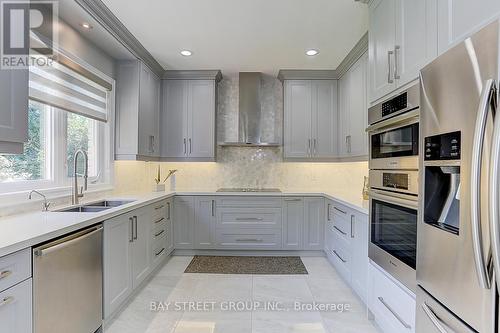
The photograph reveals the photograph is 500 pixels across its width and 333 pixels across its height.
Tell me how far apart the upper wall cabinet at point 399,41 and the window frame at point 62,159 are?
254cm

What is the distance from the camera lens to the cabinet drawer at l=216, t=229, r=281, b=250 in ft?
12.5

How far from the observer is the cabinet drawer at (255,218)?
381cm

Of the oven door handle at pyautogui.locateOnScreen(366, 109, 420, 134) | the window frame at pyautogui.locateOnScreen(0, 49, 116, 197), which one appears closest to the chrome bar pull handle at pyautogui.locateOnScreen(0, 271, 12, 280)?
the window frame at pyautogui.locateOnScreen(0, 49, 116, 197)

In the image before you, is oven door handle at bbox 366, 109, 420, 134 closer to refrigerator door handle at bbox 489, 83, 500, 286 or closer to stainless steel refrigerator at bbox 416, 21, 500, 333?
stainless steel refrigerator at bbox 416, 21, 500, 333

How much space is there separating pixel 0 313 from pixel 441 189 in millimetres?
1972

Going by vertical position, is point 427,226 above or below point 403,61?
below

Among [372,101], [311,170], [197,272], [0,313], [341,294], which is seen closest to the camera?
[0,313]

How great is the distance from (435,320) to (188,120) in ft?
11.8

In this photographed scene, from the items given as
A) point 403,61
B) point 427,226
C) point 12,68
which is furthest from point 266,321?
point 12,68

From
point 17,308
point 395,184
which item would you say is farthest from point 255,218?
point 17,308

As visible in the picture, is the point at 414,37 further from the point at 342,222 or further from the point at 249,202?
the point at 249,202

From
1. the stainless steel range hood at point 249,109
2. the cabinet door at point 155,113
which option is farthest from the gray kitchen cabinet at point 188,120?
the stainless steel range hood at point 249,109

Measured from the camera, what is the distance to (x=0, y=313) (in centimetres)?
122

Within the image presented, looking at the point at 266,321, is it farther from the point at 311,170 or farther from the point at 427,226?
the point at 311,170
